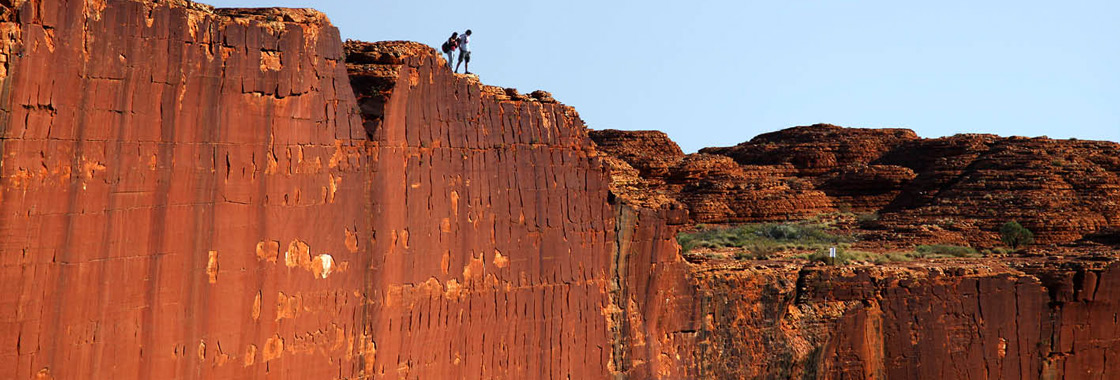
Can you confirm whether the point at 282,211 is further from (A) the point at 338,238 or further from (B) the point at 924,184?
(B) the point at 924,184

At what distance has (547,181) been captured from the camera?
10.9 meters

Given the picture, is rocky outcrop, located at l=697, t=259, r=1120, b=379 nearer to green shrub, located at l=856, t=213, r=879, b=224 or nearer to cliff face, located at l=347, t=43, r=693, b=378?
cliff face, located at l=347, t=43, r=693, b=378

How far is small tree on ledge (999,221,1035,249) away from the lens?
3459cm

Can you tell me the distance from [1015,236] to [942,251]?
5.45 m

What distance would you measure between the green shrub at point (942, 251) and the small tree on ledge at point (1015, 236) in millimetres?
3766

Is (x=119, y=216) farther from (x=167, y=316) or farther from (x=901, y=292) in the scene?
(x=901, y=292)

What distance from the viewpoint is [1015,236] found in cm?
3481

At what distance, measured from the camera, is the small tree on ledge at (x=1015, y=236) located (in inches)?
1362

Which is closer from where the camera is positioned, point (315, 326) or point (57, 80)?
point (57, 80)

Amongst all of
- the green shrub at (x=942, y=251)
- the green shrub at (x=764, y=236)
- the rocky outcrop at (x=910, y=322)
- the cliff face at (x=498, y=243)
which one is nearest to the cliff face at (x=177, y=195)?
the cliff face at (x=498, y=243)

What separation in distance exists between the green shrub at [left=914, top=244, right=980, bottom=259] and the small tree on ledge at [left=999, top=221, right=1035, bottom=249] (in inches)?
148

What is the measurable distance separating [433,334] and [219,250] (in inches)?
Result: 90.9

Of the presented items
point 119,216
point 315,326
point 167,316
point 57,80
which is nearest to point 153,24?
point 57,80

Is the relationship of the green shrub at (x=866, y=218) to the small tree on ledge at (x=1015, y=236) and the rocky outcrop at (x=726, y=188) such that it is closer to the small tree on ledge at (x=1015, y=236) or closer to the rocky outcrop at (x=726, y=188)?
the rocky outcrop at (x=726, y=188)
